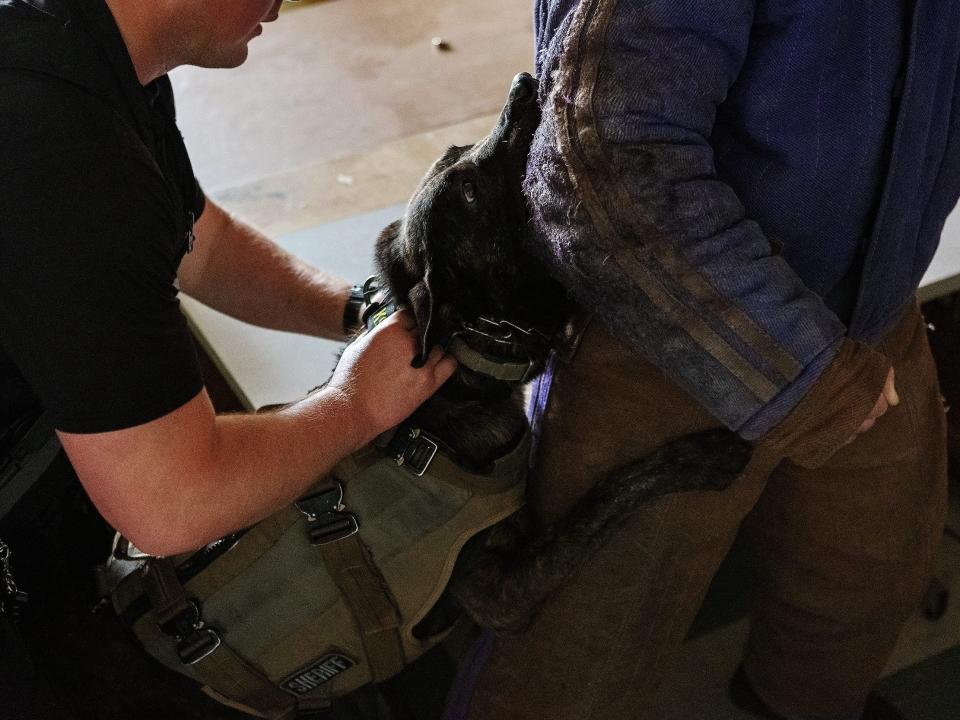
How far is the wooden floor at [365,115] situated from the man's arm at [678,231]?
996 millimetres

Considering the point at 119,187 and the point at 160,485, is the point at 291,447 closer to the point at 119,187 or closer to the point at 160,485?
the point at 160,485

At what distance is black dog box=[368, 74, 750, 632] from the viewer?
131 cm

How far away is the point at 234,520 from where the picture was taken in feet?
3.78

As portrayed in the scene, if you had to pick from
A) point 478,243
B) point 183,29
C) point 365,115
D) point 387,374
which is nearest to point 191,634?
point 387,374

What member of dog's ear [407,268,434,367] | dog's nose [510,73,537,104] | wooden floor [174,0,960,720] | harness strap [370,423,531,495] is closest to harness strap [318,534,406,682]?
harness strap [370,423,531,495]

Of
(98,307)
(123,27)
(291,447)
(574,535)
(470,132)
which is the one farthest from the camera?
(470,132)

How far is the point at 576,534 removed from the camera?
1.36 metres

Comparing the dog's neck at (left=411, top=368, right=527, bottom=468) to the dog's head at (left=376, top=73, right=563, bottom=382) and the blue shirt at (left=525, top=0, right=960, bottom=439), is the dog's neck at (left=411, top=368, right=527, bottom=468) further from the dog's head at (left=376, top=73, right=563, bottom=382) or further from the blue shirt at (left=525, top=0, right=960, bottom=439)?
the blue shirt at (left=525, top=0, right=960, bottom=439)

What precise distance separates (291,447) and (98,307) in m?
0.31

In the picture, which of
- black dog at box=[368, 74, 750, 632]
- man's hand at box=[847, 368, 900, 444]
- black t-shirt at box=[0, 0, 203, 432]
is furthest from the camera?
black dog at box=[368, 74, 750, 632]

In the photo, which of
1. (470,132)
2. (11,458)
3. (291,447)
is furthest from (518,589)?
(470,132)

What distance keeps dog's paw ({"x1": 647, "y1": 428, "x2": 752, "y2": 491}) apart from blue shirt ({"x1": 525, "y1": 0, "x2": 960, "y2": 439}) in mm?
112

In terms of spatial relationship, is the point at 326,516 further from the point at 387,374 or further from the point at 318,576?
the point at 387,374

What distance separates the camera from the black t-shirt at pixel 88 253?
0.95 metres
